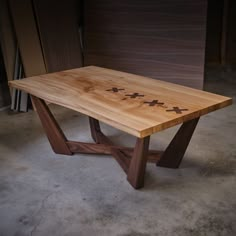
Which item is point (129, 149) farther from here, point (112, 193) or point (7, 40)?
point (7, 40)

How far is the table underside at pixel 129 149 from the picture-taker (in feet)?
6.91

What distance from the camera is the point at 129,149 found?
8.18 ft

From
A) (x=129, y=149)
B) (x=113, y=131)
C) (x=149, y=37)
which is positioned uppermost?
(x=149, y=37)

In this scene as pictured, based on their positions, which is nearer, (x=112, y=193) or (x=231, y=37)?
(x=112, y=193)

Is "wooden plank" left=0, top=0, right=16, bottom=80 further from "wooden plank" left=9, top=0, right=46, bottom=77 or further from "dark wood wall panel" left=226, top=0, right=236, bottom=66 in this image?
"dark wood wall panel" left=226, top=0, right=236, bottom=66

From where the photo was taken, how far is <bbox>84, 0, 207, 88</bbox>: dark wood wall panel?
12.1 feet

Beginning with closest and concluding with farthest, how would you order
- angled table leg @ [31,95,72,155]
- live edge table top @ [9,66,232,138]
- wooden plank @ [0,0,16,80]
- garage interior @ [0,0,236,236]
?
live edge table top @ [9,66,232,138], garage interior @ [0,0,236,236], angled table leg @ [31,95,72,155], wooden plank @ [0,0,16,80]

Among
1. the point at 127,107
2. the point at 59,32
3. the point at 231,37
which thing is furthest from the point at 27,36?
the point at 231,37

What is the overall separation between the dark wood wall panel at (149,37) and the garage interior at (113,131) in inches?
0.4

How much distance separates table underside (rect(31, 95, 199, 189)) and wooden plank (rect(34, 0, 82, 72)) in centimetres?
125

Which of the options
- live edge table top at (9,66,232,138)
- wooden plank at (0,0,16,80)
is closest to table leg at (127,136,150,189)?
live edge table top at (9,66,232,138)

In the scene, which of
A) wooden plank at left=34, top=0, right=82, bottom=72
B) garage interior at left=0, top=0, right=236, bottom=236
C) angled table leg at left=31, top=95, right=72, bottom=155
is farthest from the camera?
wooden plank at left=34, top=0, right=82, bottom=72

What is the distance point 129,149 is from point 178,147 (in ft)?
1.18

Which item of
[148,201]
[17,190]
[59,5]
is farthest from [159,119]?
[59,5]
